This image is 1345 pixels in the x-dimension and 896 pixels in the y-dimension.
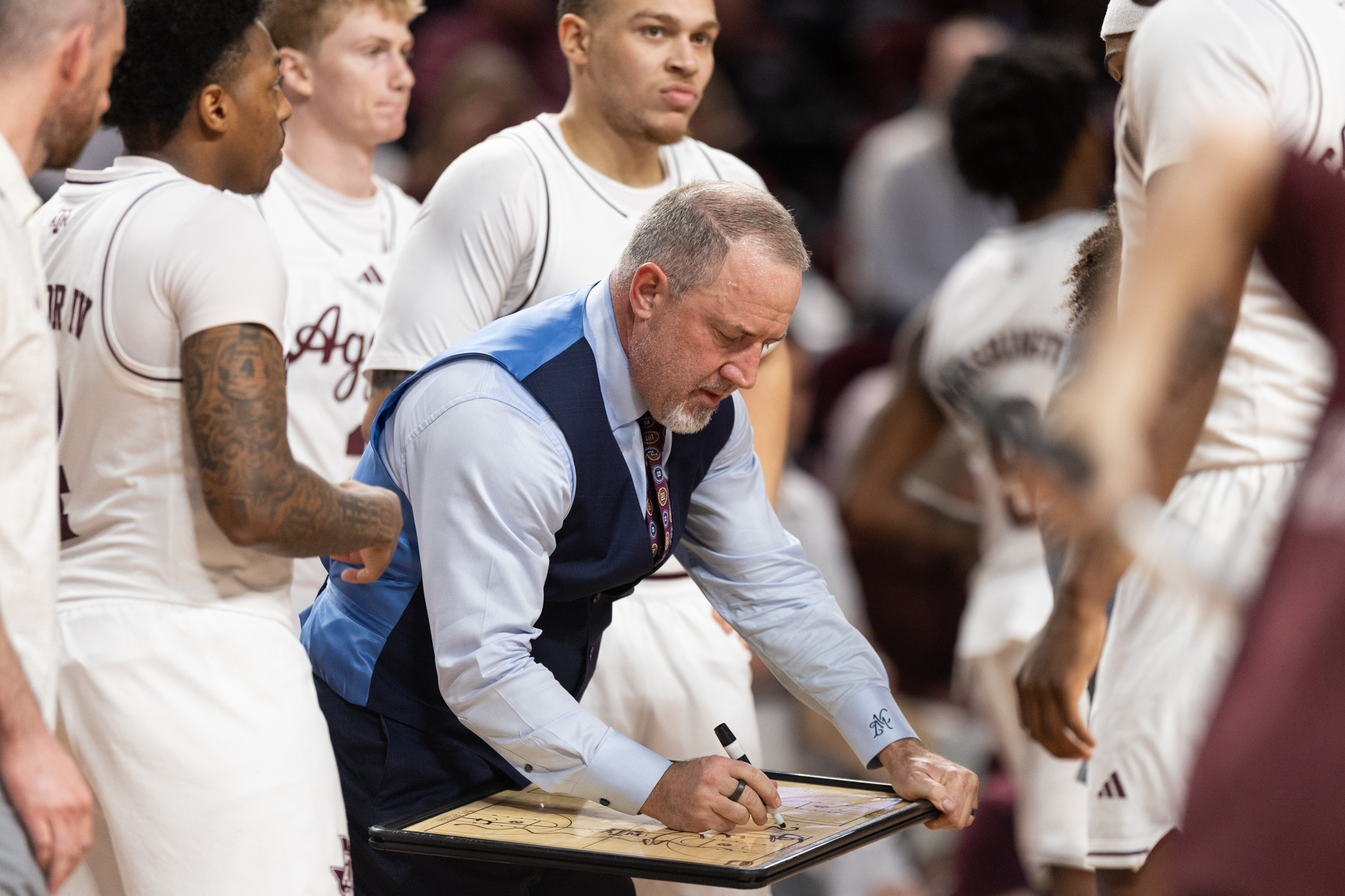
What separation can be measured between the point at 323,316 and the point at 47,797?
1875 millimetres

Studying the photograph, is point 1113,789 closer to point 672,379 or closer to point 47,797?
point 672,379

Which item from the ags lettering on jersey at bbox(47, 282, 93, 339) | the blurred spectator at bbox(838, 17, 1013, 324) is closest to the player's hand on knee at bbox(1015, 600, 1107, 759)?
the ags lettering on jersey at bbox(47, 282, 93, 339)

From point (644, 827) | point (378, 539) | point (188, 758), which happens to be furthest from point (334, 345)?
point (644, 827)

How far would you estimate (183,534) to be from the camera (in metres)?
2.61

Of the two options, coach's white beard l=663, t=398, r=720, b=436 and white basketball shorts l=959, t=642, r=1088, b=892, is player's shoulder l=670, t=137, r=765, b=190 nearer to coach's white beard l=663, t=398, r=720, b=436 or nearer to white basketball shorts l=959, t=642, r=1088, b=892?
coach's white beard l=663, t=398, r=720, b=436

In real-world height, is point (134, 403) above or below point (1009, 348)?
above

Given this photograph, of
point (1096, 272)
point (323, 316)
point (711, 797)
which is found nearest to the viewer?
point (711, 797)

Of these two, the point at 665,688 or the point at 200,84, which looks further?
the point at 665,688

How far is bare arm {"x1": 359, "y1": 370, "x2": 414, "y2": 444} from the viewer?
11.0ft

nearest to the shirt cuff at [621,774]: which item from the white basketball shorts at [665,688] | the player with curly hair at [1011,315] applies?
the white basketball shorts at [665,688]

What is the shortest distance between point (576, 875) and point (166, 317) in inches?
46.8

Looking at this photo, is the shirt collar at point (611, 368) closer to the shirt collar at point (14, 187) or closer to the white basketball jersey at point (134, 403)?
the white basketball jersey at point (134, 403)

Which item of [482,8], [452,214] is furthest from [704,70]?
[482,8]

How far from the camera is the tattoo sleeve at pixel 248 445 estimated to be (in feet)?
8.23
